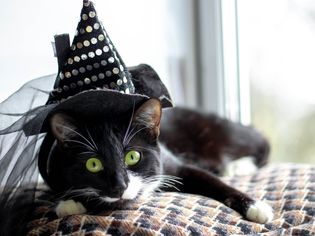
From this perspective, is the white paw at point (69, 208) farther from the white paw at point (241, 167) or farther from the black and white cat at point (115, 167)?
the white paw at point (241, 167)

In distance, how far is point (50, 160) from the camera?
1.14m

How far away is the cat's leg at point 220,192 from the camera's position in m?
1.19

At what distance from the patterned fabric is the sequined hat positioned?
22 cm

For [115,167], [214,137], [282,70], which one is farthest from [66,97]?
[282,70]

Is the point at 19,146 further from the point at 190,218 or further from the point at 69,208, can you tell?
the point at 190,218

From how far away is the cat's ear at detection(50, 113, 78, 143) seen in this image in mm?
1063

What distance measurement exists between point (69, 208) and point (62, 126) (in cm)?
18

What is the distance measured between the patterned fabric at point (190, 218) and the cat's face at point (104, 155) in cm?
5

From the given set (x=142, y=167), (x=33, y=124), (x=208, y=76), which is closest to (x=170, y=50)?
(x=208, y=76)

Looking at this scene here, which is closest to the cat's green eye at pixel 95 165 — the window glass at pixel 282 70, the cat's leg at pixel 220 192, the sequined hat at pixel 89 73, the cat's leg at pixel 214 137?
the sequined hat at pixel 89 73

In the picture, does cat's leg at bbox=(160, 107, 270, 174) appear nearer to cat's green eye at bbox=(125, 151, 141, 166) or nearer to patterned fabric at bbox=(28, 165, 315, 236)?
patterned fabric at bbox=(28, 165, 315, 236)

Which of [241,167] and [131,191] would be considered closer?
[131,191]

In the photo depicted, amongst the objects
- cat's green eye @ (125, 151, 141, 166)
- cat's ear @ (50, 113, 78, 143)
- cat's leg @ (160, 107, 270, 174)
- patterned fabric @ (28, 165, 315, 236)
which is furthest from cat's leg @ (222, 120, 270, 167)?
cat's ear @ (50, 113, 78, 143)

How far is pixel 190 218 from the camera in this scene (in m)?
1.10
